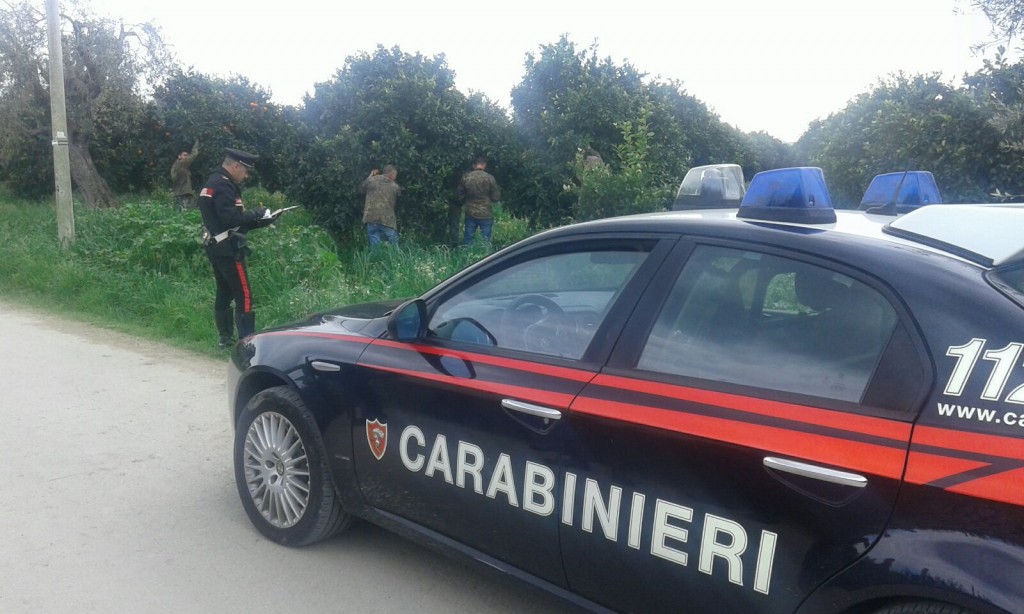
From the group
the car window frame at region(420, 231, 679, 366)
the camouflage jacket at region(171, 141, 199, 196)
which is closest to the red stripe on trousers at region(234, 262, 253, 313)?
the car window frame at region(420, 231, 679, 366)

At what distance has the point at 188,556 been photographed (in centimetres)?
383

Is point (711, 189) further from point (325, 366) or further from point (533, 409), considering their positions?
point (325, 366)

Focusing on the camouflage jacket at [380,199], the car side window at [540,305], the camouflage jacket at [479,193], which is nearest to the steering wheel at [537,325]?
the car side window at [540,305]

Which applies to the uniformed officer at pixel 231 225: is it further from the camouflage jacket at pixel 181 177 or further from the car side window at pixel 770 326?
the camouflage jacket at pixel 181 177

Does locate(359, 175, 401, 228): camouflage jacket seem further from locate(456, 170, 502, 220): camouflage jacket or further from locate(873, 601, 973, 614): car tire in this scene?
locate(873, 601, 973, 614): car tire

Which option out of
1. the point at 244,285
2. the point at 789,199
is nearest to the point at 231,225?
the point at 244,285

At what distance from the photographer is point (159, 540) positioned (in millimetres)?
3973

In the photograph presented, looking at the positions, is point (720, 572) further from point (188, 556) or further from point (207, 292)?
point (207, 292)

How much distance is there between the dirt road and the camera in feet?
11.4

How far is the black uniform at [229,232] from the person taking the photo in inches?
293

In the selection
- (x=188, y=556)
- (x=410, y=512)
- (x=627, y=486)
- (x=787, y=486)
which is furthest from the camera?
(x=188, y=556)

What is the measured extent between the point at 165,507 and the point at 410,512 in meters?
1.65

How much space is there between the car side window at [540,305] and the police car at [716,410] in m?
0.01

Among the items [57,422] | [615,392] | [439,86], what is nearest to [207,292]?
[57,422]
